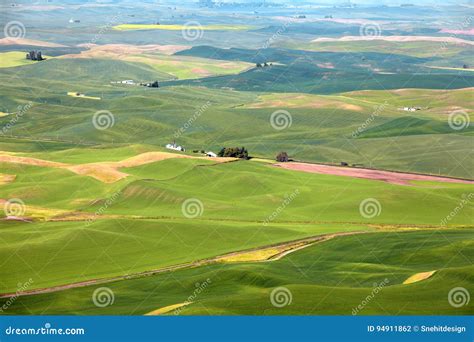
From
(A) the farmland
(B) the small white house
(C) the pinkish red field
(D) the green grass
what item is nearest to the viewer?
(D) the green grass

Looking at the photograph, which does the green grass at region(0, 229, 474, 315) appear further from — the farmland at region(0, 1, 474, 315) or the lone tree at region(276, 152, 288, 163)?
the lone tree at region(276, 152, 288, 163)

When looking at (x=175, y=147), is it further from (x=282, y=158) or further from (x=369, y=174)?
(x=369, y=174)

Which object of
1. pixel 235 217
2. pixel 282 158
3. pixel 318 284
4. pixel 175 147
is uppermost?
pixel 318 284

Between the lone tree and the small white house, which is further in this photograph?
the small white house

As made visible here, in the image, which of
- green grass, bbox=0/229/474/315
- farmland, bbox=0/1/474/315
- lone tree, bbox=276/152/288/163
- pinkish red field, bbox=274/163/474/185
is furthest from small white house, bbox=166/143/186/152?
green grass, bbox=0/229/474/315

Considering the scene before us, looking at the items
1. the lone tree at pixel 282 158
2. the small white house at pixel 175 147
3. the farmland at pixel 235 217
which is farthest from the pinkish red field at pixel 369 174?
the small white house at pixel 175 147

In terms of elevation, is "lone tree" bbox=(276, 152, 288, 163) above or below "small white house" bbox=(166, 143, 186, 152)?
above

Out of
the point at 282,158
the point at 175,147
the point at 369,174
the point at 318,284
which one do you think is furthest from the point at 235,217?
the point at 175,147

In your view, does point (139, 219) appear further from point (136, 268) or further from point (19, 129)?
point (19, 129)
